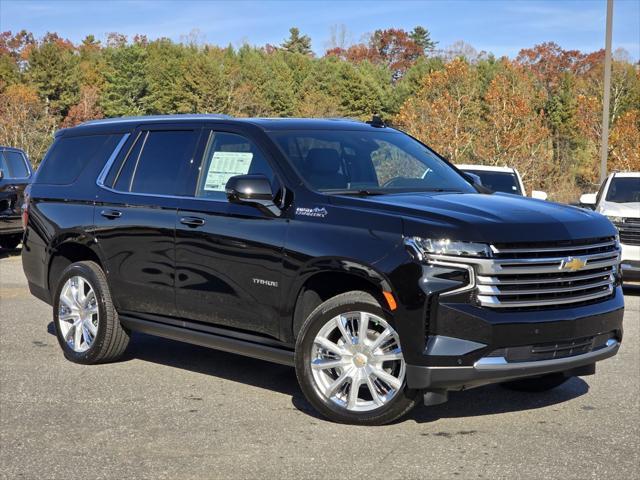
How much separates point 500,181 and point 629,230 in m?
3.82

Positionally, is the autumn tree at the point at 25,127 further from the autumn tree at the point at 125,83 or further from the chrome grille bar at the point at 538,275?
the chrome grille bar at the point at 538,275

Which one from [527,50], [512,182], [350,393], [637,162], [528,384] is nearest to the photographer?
[350,393]

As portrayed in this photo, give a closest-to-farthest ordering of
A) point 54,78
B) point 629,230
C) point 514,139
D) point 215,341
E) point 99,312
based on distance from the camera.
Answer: point 215,341
point 99,312
point 629,230
point 514,139
point 54,78

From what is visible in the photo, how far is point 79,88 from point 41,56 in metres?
4.89

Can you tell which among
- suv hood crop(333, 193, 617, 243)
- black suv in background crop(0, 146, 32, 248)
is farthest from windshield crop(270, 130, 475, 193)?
black suv in background crop(0, 146, 32, 248)

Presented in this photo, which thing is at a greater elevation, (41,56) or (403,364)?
(41,56)

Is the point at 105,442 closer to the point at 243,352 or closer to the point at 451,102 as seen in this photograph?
the point at 243,352

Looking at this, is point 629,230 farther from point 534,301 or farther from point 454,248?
point 454,248

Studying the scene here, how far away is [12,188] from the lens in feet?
53.8

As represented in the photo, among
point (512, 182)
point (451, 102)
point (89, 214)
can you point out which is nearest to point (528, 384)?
point (89, 214)

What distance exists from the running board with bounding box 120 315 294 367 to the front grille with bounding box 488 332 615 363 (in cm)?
143

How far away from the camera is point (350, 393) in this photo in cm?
549

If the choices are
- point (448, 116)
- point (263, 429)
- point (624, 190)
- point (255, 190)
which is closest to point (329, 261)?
point (255, 190)

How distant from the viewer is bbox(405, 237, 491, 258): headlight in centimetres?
500
